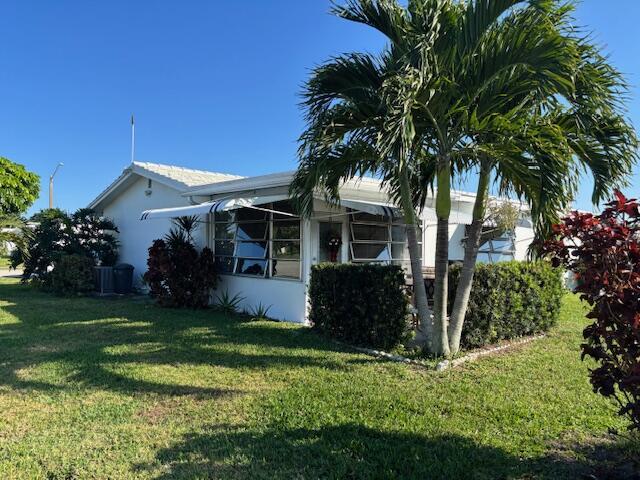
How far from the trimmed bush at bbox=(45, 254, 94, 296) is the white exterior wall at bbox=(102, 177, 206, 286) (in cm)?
186

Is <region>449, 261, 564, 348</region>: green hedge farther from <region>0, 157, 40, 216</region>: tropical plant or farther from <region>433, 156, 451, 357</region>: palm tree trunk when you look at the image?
<region>0, 157, 40, 216</region>: tropical plant

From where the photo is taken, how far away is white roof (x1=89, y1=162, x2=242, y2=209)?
51.0ft

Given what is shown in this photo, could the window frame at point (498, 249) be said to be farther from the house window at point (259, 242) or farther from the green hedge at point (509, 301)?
the house window at point (259, 242)

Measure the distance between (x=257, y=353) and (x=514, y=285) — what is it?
558 centimetres

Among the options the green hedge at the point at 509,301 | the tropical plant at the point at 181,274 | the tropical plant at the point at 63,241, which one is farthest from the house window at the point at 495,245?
the tropical plant at the point at 63,241

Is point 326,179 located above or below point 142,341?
above

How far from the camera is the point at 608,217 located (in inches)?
155

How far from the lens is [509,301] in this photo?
31.7 feet

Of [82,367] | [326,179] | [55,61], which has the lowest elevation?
[82,367]

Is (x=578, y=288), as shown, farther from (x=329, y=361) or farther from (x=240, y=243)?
(x=240, y=243)

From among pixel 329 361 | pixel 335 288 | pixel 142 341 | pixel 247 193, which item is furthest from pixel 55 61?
pixel 329 361

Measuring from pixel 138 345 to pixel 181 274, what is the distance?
4.74 m

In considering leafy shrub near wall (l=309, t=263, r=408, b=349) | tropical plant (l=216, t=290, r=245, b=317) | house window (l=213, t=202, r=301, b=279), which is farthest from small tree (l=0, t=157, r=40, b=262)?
leafy shrub near wall (l=309, t=263, r=408, b=349)

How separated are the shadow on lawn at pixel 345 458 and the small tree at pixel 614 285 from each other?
1012mm
